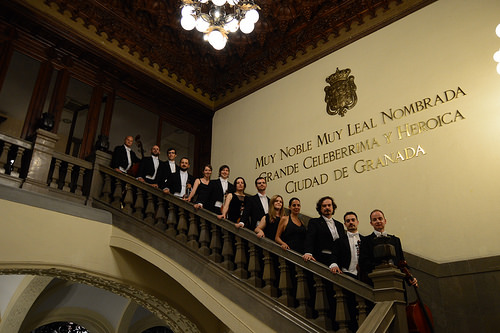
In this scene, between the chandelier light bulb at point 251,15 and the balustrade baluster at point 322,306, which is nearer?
the balustrade baluster at point 322,306

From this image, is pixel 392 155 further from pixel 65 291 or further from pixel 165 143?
pixel 65 291

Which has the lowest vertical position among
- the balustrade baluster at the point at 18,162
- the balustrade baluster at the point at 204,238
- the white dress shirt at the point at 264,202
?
the balustrade baluster at the point at 204,238

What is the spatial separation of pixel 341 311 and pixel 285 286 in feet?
2.17

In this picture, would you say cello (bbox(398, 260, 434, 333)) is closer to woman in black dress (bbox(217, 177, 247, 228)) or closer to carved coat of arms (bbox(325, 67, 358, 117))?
woman in black dress (bbox(217, 177, 247, 228))

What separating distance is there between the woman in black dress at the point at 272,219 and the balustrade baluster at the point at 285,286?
0.55 metres

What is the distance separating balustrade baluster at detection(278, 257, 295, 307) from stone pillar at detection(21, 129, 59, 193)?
3801 mm

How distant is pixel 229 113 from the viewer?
9977mm

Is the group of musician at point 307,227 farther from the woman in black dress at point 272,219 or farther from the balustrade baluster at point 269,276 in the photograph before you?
the balustrade baluster at point 269,276

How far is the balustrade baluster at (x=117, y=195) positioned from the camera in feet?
20.2

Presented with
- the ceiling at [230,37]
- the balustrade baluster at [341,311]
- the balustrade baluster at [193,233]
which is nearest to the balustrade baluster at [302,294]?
the balustrade baluster at [341,311]

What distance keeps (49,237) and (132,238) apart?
42.1 inches

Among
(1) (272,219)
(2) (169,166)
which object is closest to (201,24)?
(2) (169,166)

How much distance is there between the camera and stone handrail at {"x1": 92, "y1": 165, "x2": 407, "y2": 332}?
128 inches

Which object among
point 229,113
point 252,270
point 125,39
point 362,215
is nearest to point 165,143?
point 229,113
